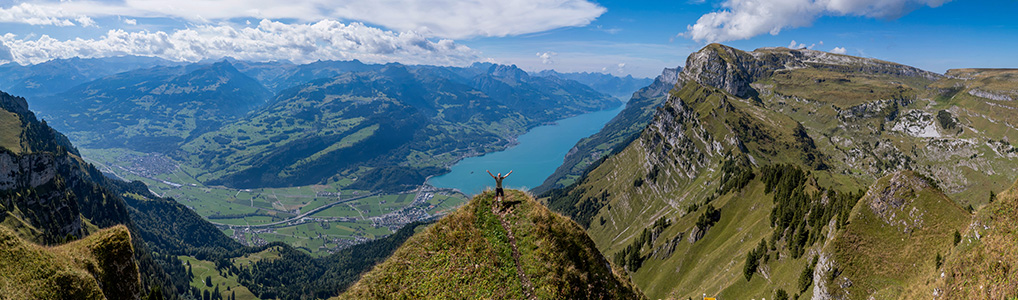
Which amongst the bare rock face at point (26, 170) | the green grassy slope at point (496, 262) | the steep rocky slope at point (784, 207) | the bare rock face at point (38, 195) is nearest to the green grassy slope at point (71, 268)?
the green grassy slope at point (496, 262)

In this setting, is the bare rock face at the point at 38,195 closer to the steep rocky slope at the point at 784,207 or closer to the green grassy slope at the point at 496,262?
the green grassy slope at the point at 496,262

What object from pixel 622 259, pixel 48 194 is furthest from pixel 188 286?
pixel 622 259

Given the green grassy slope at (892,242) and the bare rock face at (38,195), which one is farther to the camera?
the bare rock face at (38,195)

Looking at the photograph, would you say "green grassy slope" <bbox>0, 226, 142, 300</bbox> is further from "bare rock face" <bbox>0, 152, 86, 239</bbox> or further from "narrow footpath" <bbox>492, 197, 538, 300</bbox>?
"bare rock face" <bbox>0, 152, 86, 239</bbox>

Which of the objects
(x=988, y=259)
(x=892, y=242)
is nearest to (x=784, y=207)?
(x=892, y=242)

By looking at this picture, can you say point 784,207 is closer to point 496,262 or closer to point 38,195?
point 496,262

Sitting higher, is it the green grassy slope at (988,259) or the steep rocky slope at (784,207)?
the green grassy slope at (988,259)

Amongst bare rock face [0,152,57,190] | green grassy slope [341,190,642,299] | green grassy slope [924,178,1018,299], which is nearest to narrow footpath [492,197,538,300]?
green grassy slope [341,190,642,299]
